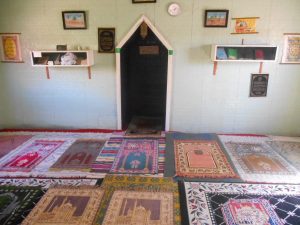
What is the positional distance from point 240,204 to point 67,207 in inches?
62.8

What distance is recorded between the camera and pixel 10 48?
3.86m

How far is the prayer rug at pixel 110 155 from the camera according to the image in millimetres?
2854

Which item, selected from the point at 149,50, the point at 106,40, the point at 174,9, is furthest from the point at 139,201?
the point at 149,50

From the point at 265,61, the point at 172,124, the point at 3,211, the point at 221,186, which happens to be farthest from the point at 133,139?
the point at 265,61

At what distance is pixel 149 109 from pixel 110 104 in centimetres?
118

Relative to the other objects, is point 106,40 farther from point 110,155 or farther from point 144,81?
point 110,155

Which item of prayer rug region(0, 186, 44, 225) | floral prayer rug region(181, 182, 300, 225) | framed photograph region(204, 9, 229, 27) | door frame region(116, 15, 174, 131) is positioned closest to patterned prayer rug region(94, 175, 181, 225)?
floral prayer rug region(181, 182, 300, 225)

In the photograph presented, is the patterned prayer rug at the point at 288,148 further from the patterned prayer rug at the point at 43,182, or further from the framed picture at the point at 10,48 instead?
the framed picture at the point at 10,48

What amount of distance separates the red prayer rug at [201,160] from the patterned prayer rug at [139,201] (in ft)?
1.14

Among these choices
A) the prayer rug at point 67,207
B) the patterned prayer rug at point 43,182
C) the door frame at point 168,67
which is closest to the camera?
the prayer rug at point 67,207

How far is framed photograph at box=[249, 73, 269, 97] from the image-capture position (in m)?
A: 3.71

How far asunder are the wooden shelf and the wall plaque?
1.17 metres

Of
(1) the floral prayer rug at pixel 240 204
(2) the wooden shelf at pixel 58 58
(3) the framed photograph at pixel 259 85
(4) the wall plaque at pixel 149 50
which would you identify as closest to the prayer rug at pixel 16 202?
(1) the floral prayer rug at pixel 240 204

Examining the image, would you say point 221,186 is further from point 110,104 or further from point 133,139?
point 110,104
